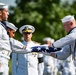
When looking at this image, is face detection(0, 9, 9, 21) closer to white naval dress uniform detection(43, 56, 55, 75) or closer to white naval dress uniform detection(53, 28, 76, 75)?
white naval dress uniform detection(53, 28, 76, 75)

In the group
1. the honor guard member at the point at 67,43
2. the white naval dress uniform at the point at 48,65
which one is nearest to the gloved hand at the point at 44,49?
the honor guard member at the point at 67,43

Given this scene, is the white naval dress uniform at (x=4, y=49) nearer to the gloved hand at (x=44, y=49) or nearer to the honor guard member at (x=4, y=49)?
the honor guard member at (x=4, y=49)

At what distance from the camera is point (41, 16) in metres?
49.8

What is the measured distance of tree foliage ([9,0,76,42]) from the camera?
48469 millimetres

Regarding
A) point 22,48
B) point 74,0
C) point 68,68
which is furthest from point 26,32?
point 74,0

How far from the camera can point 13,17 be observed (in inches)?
1933

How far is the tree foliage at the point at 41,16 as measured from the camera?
48.5 m

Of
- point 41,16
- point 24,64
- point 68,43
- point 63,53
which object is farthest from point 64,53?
point 41,16

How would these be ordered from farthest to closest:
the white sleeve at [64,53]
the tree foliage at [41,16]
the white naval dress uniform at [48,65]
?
the tree foliage at [41,16], the white naval dress uniform at [48,65], the white sleeve at [64,53]

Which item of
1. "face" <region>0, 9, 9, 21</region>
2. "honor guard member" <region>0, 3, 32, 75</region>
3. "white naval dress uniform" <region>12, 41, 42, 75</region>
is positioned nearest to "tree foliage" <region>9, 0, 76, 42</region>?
"white naval dress uniform" <region>12, 41, 42, 75</region>

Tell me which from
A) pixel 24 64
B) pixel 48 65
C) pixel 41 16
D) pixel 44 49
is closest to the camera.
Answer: pixel 44 49

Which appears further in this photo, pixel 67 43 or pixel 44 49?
pixel 44 49

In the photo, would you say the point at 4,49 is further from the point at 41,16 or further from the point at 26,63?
the point at 41,16

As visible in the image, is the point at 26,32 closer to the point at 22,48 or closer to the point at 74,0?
the point at 22,48
